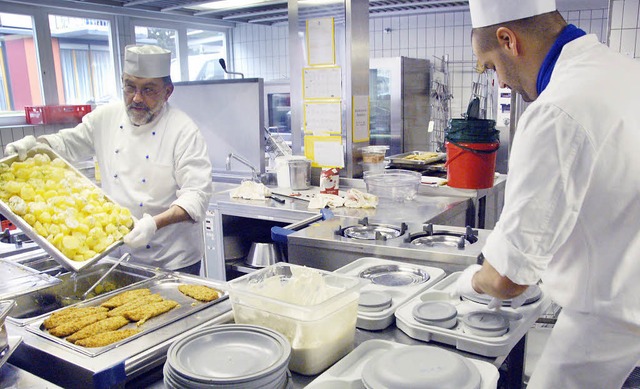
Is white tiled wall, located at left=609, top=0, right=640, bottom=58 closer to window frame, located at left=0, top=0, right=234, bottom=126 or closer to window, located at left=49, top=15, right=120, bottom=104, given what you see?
window frame, located at left=0, top=0, right=234, bottom=126

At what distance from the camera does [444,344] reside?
1.38m

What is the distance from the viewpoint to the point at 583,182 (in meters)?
1.18

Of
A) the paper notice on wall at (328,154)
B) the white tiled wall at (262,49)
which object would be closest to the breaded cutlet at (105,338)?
the paper notice on wall at (328,154)

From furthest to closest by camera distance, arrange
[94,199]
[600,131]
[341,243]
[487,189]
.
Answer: [487,189]
[341,243]
[94,199]
[600,131]

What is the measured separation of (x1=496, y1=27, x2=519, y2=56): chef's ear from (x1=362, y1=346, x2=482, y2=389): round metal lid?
2.51 feet

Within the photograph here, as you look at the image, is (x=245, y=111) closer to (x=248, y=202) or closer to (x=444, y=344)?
(x=248, y=202)

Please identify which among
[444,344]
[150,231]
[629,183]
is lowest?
[444,344]

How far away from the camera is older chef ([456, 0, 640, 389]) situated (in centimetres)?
116

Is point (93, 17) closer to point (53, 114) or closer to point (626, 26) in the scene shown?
point (53, 114)

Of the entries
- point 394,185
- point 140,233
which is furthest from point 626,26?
point 140,233

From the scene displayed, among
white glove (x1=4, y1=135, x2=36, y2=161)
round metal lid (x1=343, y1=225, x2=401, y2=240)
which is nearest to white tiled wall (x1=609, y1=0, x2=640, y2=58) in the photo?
round metal lid (x1=343, y1=225, x2=401, y2=240)

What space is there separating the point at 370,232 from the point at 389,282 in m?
0.60

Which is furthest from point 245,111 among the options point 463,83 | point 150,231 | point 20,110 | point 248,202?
point 463,83

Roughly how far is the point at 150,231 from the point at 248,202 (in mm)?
1298
